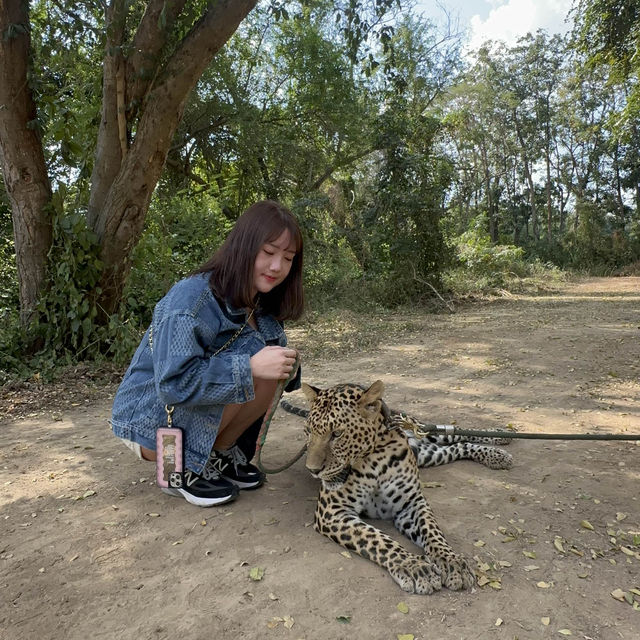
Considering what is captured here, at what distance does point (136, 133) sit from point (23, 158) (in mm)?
1220

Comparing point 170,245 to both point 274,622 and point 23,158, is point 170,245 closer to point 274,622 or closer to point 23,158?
point 23,158

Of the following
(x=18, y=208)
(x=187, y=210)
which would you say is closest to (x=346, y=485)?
(x=18, y=208)

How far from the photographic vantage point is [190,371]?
2416mm

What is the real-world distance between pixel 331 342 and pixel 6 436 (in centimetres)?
470

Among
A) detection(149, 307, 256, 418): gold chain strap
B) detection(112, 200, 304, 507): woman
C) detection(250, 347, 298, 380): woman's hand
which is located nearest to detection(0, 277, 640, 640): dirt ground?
detection(112, 200, 304, 507): woman

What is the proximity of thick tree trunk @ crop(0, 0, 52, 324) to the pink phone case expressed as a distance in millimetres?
4071

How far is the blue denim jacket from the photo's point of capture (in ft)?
7.91

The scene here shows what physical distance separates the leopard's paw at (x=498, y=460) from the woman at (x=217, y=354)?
4.82 ft

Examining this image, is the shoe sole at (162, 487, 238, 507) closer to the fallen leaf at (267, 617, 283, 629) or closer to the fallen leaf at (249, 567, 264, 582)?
the fallen leaf at (249, 567, 264, 582)

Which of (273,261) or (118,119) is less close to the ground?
(118,119)

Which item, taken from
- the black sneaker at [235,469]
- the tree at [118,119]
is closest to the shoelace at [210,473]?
the black sneaker at [235,469]

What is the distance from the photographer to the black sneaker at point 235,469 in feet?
9.90

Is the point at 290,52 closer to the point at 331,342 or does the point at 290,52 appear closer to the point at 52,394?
the point at 331,342

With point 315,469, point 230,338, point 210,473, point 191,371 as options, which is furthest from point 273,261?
point 210,473
